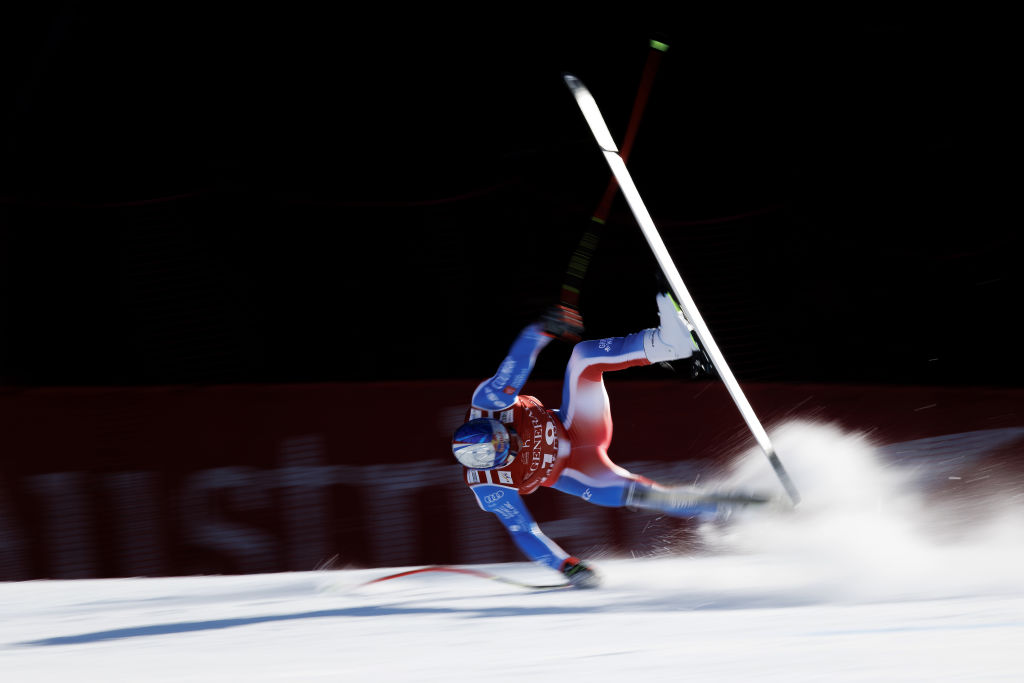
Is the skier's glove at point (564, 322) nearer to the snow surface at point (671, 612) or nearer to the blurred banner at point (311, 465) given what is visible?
the snow surface at point (671, 612)

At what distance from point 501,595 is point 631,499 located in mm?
787

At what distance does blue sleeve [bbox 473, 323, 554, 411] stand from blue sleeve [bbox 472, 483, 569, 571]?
42 centimetres

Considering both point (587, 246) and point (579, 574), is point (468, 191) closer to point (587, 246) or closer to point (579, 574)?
point (587, 246)

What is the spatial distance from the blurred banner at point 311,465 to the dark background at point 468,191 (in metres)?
0.32

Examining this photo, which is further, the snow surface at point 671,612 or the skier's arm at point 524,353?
the skier's arm at point 524,353

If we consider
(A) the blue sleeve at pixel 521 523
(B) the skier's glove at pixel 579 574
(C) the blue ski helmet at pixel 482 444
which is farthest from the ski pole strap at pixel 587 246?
(B) the skier's glove at pixel 579 574

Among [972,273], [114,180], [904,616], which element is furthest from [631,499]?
[114,180]

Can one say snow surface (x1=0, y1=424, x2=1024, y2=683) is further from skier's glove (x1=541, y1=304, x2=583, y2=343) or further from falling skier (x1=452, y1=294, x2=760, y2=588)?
skier's glove (x1=541, y1=304, x2=583, y2=343)

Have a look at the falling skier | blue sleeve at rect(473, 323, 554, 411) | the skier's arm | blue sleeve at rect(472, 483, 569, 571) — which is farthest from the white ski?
blue sleeve at rect(472, 483, 569, 571)

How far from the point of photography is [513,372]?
5.17m

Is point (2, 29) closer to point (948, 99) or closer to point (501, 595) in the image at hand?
point (501, 595)

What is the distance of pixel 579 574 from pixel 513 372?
1.04 metres

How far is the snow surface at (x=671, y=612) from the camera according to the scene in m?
3.40

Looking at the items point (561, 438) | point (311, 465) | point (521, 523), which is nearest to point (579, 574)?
point (521, 523)
